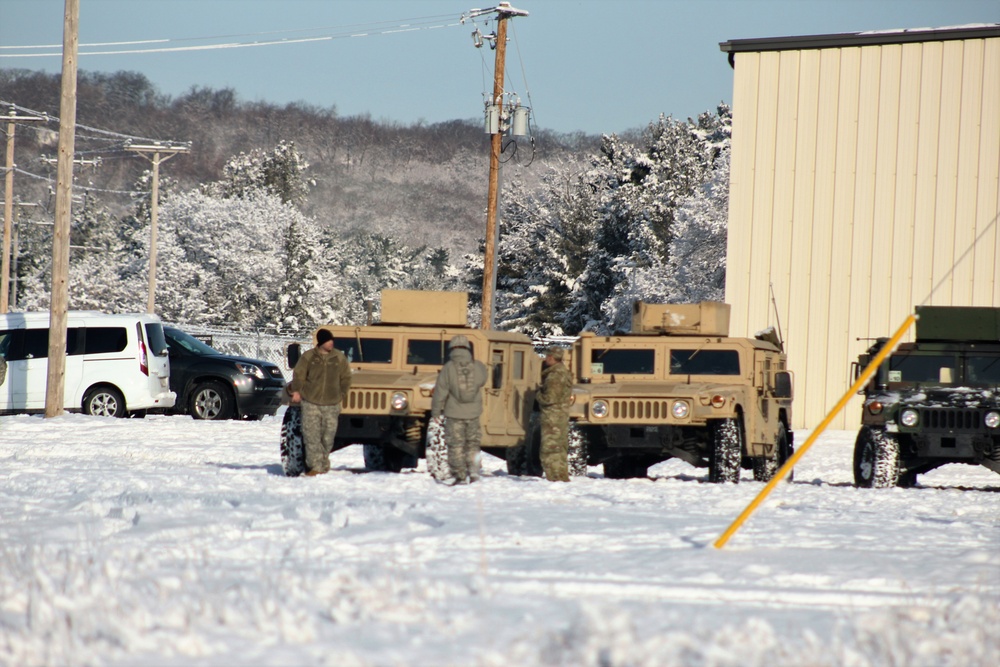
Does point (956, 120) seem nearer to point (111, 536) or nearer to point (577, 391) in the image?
point (577, 391)

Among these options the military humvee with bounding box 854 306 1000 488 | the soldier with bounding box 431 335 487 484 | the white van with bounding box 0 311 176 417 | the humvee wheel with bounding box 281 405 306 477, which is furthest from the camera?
the white van with bounding box 0 311 176 417

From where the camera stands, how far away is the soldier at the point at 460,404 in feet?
43.7

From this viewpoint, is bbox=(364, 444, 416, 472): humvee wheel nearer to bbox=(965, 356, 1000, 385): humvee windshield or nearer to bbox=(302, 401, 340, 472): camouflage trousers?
bbox=(302, 401, 340, 472): camouflage trousers

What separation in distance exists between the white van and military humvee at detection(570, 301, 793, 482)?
9.28m

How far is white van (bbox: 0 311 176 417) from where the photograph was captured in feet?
73.8

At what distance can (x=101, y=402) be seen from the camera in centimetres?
2338

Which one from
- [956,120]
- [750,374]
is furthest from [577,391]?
[956,120]

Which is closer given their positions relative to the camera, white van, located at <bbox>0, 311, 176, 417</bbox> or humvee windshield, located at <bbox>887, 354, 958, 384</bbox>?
humvee windshield, located at <bbox>887, 354, 958, 384</bbox>

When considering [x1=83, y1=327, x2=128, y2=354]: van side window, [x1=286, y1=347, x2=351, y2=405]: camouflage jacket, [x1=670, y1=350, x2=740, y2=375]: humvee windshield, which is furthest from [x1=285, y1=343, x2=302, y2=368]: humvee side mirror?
[x1=83, y1=327, x2=128, y2=354]: van side window

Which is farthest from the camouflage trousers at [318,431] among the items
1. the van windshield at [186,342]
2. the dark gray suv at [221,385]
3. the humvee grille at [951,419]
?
the van windshield at [186,342]

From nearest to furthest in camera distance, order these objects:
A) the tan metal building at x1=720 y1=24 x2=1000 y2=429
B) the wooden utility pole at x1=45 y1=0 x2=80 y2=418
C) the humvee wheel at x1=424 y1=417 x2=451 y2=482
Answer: the humvee wheel at x1=424 y1=417 x2=451 y2=482
the wooden utility pole at x1=45 y1=0 x2=80 y2=418
the tan metal building at x1=720 y1=24 x2=1000 y2=429

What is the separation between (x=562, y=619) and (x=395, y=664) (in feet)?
3.74

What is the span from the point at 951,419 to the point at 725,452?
2626 millimetres

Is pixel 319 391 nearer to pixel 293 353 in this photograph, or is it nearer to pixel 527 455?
pixel 293 353
